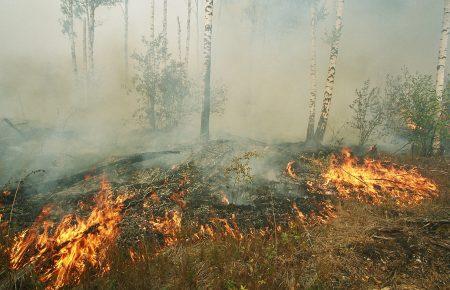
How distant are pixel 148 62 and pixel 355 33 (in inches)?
980

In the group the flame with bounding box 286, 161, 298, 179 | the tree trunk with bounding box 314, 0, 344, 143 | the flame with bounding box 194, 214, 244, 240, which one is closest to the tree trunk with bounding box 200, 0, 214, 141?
the flame with bounding box 286, 161, 298, 179

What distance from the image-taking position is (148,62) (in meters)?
17.6

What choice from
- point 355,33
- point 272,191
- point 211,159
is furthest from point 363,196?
point 355,33

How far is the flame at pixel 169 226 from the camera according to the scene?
19.5ft

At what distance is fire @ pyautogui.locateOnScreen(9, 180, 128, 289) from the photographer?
15.7 feet

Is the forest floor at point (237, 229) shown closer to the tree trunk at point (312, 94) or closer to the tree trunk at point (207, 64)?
the tree trunk at point (207, 64)

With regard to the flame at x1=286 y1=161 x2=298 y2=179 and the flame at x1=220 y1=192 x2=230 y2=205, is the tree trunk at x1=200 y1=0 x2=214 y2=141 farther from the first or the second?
the flame at x1=220 y1=192 x2=230 y2=205

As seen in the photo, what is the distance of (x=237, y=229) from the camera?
6.38 metres

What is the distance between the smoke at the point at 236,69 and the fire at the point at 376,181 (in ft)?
30.7

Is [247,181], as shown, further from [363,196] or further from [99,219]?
[99,219]

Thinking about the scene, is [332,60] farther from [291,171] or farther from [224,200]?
[224,200]

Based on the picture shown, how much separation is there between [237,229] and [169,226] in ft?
4.80

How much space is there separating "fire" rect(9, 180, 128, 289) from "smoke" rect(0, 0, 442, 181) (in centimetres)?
875

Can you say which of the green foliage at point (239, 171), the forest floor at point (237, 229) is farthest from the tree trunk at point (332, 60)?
the green foliage at point (239, 171)
